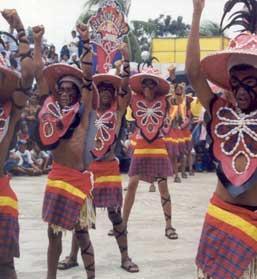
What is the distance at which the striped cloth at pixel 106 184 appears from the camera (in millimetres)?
6082

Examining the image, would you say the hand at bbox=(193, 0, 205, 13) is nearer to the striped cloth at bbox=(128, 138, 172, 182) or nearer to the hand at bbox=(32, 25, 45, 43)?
the hand at bbox=(32, 25, 45, 43)

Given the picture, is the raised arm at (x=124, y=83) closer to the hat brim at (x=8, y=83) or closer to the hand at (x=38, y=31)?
the hand at (x=38, y=31)

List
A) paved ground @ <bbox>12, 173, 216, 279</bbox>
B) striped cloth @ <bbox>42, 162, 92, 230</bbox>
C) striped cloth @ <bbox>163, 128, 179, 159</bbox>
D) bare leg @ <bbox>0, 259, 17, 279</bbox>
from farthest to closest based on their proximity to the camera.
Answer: striped cloth @ <bbox>163, 128, 179, 159</bbox>, paved ground @ <bbox>12, 173, 216, 279</bbox>, striped cloth @ <bbox>42, 162, 92, 230</bbox>, bare leg @ <bbox>0, 259, 17, 279</bbox>

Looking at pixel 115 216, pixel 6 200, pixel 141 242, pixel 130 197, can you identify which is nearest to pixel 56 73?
pixel 6 200

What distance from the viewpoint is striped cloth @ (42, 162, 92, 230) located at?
4.91 metres

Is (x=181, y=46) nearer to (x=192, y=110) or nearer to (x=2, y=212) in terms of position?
(x=192, y=110)

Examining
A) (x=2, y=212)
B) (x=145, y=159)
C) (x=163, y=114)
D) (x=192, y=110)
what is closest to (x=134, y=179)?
(x=145, y=159)

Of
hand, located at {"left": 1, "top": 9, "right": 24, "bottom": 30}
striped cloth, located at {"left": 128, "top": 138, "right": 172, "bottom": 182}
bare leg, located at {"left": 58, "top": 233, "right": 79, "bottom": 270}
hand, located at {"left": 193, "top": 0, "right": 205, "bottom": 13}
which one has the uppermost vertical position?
hand, located at {"left": 193, "top": 0, "right": 205, "bottom": 13}

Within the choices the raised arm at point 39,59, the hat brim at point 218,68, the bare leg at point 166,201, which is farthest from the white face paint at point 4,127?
the bare leg at point 166,201

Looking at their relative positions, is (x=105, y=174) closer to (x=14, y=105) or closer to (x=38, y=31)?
(x=38, y=31)

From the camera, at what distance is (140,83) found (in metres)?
7.17

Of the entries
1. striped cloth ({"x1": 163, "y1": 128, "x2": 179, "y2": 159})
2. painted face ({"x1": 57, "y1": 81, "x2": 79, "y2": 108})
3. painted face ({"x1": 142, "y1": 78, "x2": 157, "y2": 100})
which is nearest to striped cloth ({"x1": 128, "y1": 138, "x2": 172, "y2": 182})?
painted face ({"x1": 142, "y1": 78, "x2": 157, "y2": 100})

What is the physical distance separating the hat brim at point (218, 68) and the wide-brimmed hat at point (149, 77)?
329 centimetres

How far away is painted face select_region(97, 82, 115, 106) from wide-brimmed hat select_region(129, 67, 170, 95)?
0.91 metres
